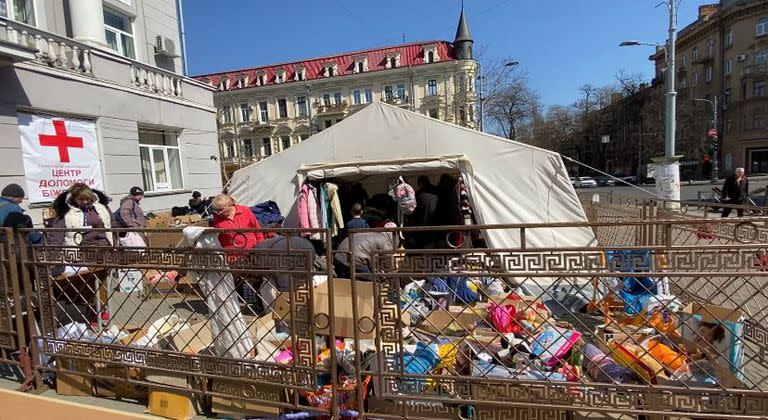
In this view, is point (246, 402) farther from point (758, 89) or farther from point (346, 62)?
point (758, 89)

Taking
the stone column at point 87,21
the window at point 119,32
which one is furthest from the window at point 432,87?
the stone column at point 87,21

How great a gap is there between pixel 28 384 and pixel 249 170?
5.13 metres

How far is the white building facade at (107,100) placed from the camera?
720 cm

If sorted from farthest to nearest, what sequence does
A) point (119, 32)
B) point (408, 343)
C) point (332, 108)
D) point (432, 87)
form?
point (332, 108) < point (432, 87) < point (119, 32) < point (408, 343)

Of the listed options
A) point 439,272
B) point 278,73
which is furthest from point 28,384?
point 278,73

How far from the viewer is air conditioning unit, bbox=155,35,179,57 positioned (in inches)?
477

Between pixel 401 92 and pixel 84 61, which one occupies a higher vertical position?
pixel 401 92

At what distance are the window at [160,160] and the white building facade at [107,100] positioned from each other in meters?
0.03

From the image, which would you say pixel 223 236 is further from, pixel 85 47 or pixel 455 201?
pixel 85 47

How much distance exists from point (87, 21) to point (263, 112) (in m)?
40.5

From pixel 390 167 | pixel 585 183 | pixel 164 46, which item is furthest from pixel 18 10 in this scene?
pixel 585 183

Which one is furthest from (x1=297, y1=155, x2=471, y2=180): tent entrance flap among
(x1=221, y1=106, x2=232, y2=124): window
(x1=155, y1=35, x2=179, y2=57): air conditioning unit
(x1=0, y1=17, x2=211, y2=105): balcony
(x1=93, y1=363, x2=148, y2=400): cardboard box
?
(x1=221, y1=106, x2=232, y2=124): window

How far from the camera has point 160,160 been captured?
11.1 meters

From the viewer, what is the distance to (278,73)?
47594mm
